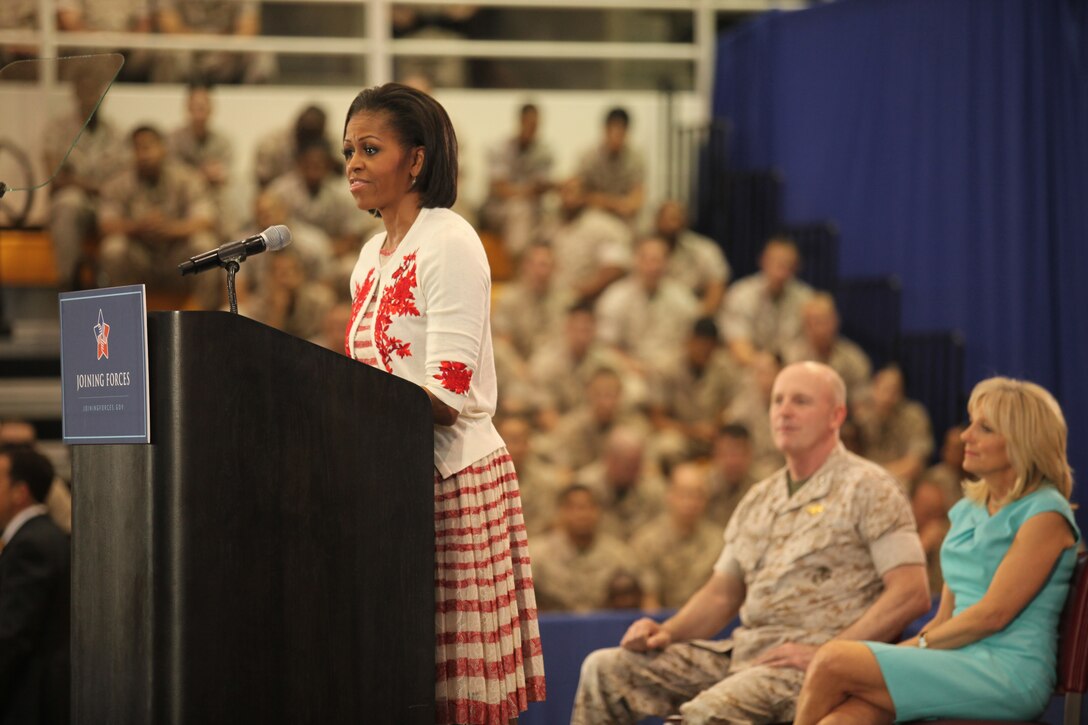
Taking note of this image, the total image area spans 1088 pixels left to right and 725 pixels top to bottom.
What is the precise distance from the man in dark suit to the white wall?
3.40 meters

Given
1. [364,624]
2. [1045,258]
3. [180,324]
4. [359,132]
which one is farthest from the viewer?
[1045,258]

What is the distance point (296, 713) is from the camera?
2254mm

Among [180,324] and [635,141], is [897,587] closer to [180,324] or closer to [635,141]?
[180,324]

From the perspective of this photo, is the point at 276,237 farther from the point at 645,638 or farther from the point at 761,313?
the point at 761,313

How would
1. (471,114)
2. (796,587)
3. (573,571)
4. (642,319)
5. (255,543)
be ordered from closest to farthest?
(255,543)
(796,587)
(573,571)
(642,319)
(471,114)

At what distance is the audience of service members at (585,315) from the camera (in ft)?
20.3

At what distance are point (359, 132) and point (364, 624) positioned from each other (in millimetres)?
804

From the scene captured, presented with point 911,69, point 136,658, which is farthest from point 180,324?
point 911,69

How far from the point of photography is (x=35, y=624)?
445 cm

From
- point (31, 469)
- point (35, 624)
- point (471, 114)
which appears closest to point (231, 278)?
point (35, 624)

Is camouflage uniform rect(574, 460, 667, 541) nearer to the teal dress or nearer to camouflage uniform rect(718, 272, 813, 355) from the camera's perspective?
camouflage uniform rect(718, 272, 813, 355)

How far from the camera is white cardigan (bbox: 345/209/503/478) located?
246 cm

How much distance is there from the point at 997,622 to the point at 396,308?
1.59 meters

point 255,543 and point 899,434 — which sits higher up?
point 255,543
